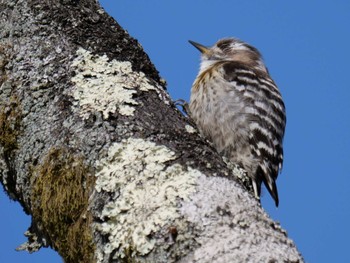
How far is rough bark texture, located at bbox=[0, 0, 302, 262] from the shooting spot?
8.13 feet

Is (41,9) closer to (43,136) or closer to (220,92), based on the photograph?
(43,136)

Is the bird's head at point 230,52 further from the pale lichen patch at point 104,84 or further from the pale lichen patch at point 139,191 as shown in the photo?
the pale lichen patch at point 139,191

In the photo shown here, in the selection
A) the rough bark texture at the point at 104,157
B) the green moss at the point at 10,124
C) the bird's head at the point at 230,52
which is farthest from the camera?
the bird's head at the point at 230,52

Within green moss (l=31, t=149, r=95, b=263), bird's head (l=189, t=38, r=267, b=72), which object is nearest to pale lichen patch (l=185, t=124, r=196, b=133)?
green moss (l=31, t=149, r=95, b=263)

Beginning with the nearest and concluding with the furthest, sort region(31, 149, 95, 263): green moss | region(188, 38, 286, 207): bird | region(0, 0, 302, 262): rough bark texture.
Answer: region(0, 0, 302, 262): rough bark texture → region(31, 149, 95, 263): green moss → region(188, 38, 286, 207): bird

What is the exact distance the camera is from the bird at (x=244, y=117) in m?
6.28

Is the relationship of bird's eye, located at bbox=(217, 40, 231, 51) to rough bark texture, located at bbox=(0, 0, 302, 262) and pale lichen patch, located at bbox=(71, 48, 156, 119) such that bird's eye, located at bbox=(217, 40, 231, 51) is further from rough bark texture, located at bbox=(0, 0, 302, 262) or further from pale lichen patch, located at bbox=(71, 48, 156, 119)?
pale lichen patch, located at bbox=(71, 48, 156, 119)

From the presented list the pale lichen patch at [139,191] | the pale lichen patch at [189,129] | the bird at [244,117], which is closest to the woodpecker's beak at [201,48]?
the bird at [244,117]

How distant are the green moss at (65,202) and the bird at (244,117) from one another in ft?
9.69

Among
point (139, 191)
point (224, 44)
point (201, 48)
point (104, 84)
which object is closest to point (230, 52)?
point (224, 44)

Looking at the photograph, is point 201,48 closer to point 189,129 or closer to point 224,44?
point 224,44

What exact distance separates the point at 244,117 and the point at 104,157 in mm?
3671

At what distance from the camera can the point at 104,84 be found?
3.50 metres

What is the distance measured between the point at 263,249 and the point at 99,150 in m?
1.01
